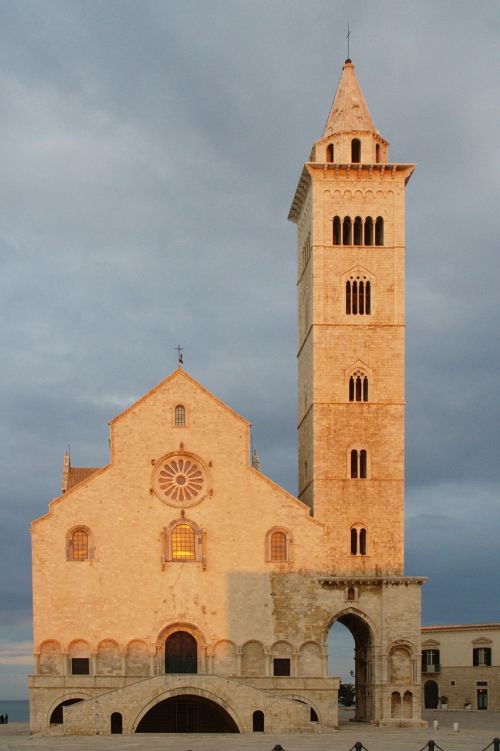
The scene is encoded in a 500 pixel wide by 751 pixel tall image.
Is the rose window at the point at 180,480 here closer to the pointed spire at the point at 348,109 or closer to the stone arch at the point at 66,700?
the stone arch at the point at 66,700

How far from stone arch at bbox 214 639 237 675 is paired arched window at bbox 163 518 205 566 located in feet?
13.5

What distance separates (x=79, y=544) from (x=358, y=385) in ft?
53.7

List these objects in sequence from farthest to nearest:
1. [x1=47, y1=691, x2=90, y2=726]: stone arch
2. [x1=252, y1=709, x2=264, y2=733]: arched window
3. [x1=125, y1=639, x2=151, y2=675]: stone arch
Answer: [x1=125, y1=639, x2=151, y2=675]: stone arch, [x1=47, y1=691, x2=90, y2=726]: stone arch, [x1=252, y1=709, x2=264, y2=733]: arched window

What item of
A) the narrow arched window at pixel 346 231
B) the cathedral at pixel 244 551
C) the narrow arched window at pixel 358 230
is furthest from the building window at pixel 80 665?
the narrow arched window at pixel 358 230

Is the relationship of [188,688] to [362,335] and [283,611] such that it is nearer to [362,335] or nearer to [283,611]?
[283,611]

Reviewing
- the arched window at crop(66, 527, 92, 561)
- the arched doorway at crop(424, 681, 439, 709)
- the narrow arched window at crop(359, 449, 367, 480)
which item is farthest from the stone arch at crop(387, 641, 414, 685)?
the arched doorway at crop(424, 681, 439, 709)

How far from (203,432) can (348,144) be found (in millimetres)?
17577

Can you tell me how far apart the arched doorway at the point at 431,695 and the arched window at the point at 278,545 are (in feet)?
93.6

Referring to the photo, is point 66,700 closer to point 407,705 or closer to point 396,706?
point 396,706

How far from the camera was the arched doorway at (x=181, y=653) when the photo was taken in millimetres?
56500

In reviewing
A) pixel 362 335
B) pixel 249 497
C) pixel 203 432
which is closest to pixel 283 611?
pixel 249 497

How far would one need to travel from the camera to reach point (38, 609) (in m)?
56.1

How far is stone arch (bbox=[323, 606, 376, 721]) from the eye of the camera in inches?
2239

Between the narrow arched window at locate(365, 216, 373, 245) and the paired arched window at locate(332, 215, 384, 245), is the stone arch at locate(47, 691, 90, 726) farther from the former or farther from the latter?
the narrow arched window at locate(365, 216, 373, 245)
